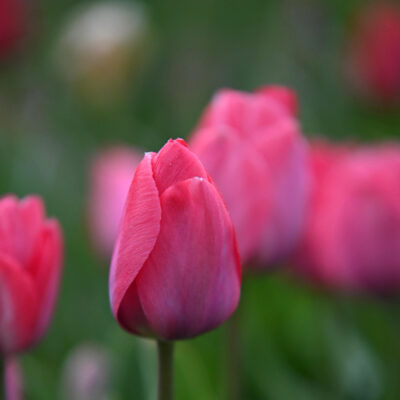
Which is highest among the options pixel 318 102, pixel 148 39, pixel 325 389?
pixel 148 39

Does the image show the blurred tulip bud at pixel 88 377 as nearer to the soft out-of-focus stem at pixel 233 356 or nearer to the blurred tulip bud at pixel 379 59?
the soft out-of-focus stem at pixel 233 356

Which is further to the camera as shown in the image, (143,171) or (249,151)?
(249,151)

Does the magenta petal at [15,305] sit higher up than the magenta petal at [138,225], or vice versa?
the magenta petal at [138,225]

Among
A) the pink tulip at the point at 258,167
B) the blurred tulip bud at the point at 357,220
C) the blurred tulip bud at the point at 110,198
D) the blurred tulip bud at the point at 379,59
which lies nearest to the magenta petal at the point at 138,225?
the pink tulip at the point at 258,167

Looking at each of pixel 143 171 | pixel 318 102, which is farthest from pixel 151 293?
pixel 318 102

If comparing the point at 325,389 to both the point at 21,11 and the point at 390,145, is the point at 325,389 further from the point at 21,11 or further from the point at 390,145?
the point at 21,11

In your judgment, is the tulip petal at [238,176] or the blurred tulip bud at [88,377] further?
the blurred tulip bud at [88,377]

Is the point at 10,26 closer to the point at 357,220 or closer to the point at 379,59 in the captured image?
the point at 379,59
